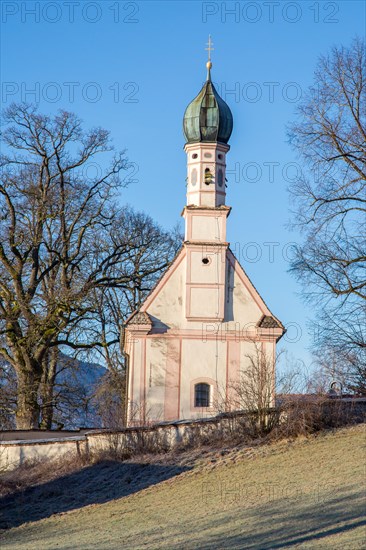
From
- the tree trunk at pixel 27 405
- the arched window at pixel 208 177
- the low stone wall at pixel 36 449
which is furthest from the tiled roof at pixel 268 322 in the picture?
the low stone wall at pixel 36 449

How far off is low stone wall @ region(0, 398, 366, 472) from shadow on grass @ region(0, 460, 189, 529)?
845 mm

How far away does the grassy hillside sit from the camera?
680 inches

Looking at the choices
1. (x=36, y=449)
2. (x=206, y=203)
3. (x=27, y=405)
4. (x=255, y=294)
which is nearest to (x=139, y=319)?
(x=255, y=294)

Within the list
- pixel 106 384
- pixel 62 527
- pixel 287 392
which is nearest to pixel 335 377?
pixel 287 392

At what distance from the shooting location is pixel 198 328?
36.6m

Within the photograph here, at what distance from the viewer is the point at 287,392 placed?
26234 mm

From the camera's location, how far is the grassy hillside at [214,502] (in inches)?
680

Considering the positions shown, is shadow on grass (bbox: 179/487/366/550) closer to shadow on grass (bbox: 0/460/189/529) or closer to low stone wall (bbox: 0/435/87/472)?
shadow on grass (bbox: 0/460/189/529)

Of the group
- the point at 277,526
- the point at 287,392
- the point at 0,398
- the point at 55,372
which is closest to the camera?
the point at 277,526

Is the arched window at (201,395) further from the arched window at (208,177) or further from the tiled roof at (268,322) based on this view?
the arched window at (208,177)

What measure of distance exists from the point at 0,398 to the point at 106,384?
6.28 metres

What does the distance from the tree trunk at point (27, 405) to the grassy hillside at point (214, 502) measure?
438 inches

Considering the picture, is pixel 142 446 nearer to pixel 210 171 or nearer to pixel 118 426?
pixel 118 426

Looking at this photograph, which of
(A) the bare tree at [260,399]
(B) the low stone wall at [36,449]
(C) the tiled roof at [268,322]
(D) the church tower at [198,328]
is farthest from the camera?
(C) the tiled roof at [268,322]
